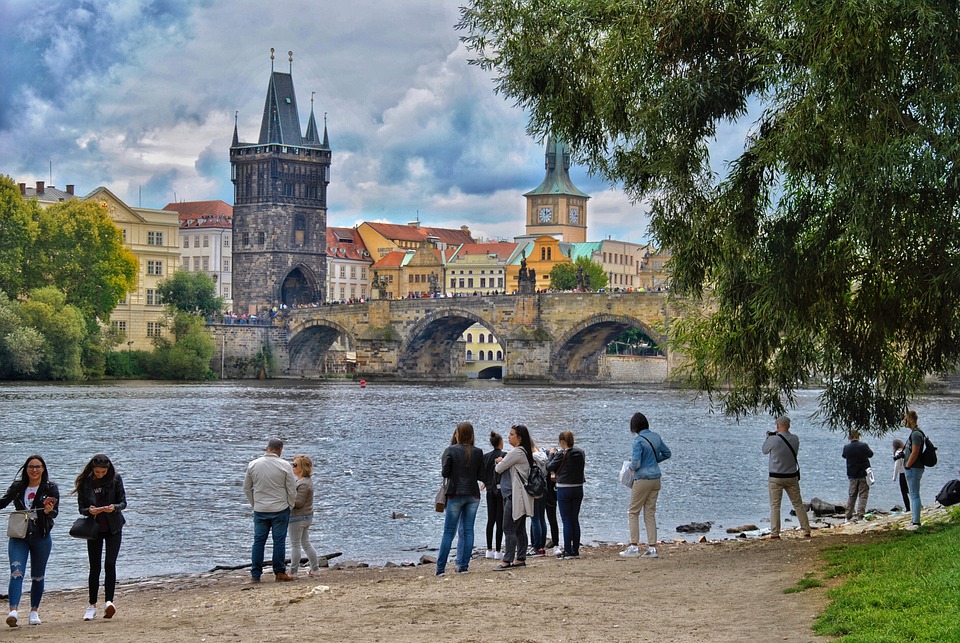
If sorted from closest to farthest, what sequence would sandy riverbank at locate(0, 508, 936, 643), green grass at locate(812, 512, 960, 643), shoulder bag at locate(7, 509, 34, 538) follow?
green grass at locate(812, 512, 960, 643) < sandy riverbank at locate(0, 508, 936, 643) < shoulder bag at locate(7, 509, 34, 538)

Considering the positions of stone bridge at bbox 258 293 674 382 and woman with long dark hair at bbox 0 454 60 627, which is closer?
woman with long dark hair at bbox 0 454 60 627

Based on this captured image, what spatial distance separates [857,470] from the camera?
59.8 feet

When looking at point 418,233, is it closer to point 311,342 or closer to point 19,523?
point 311,342

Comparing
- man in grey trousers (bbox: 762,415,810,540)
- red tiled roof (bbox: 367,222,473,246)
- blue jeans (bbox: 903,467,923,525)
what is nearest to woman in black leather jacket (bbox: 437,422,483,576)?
man in grey trousers (bbox: 762,415,810,540)

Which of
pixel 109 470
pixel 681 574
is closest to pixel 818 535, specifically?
pixel 681 574

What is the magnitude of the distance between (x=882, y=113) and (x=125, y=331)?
7555cm

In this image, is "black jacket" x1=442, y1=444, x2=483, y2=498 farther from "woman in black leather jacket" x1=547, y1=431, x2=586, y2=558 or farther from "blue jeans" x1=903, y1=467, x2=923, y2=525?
"blue jeans" x1=903, y1=467, x2=923, y2=525

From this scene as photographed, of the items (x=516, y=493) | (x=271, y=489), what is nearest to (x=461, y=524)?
(x=516, y=493)

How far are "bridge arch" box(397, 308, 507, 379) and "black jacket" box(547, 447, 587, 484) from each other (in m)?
72.9

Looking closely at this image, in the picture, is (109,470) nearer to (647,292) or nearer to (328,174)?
(647,292)

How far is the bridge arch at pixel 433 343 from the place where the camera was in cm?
8919

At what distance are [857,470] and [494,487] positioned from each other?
602 centimetres

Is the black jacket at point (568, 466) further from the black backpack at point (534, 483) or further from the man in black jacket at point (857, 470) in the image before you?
the man in black jacket at point (857, 470)

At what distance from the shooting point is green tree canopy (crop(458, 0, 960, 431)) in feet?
42.8
